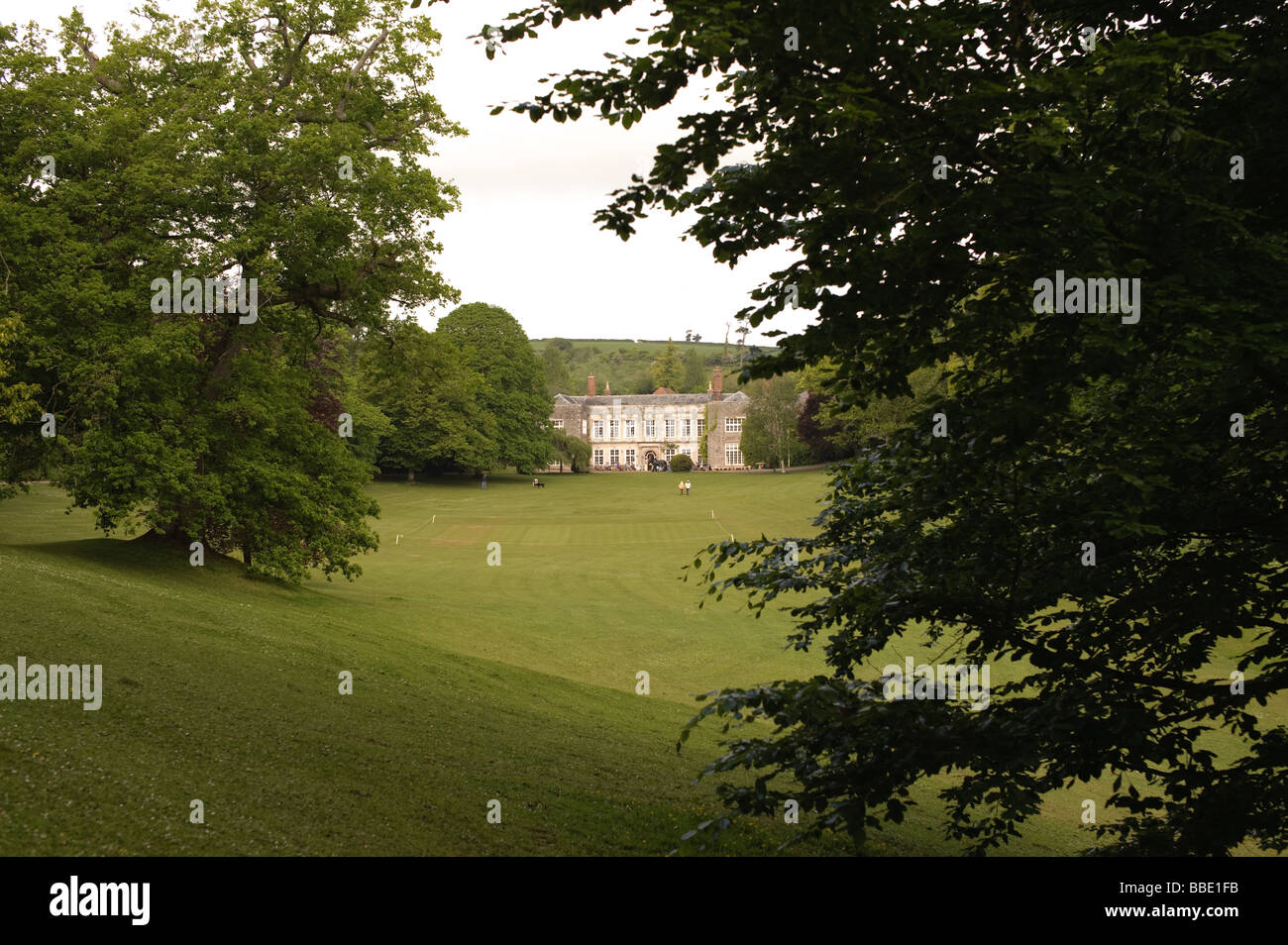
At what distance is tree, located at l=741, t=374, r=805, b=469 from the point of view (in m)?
103

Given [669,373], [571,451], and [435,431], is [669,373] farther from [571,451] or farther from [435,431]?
[435,431]

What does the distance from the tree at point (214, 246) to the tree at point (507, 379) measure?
63870 mm

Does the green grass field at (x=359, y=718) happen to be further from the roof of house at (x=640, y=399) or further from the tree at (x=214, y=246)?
the roof of house at (x=640, y=399)

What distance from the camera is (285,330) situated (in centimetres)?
2653

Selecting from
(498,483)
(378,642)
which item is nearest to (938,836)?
(378,642)

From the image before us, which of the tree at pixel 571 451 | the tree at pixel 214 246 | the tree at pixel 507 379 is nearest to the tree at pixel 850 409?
the tree at pixel 214 246

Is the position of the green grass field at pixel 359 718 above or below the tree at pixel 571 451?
below

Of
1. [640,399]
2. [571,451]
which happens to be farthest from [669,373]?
[571,451]

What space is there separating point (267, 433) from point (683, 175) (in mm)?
22149

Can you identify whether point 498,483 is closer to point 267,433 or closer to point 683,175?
point 267,433

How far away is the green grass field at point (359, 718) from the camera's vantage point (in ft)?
28.2

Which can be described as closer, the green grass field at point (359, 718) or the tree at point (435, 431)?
the green grass field at point (359, 718)

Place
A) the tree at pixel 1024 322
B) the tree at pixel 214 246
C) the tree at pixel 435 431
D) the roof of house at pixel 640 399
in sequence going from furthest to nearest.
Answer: the roof of house at pixel 640 399, the tree at pixel 435 431, the tree at pixel 214 246, the tree at pixel 1024 322

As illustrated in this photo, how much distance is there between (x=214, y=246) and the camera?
79.4 feet
